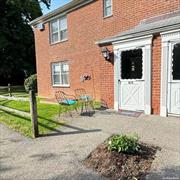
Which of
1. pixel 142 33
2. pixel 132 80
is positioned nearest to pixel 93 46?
pixel 132 80

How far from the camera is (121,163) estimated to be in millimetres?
4324

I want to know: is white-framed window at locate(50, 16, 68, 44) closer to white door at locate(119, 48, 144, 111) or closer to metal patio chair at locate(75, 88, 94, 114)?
metal patio chair at locate(75, 88, 94, 114)

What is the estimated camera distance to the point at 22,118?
8.62 metres

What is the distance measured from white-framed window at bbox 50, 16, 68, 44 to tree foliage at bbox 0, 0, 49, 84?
12.6 meters

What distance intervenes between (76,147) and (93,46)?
8.21m

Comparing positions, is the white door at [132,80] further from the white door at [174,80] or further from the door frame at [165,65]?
the white door at [174,80]

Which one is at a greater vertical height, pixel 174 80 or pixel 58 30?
pixel 58 30

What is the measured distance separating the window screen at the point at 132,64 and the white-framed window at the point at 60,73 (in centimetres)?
673

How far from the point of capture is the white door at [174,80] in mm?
6962

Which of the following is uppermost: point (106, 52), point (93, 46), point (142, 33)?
point (93, 46)

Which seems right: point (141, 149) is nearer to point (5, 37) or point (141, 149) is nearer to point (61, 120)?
point (61, 120)

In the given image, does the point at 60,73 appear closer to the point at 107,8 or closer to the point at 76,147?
the point at 107,8

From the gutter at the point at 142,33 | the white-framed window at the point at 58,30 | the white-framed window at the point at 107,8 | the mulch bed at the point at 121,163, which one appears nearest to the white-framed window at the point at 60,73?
the white-framed window at the point at 58,30

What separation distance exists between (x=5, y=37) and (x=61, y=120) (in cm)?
2266
